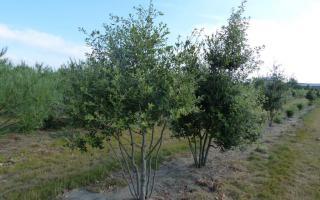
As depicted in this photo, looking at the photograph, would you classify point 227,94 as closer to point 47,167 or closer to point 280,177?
point 280,177

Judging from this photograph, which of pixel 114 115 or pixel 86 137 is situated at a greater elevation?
pixel 114 115

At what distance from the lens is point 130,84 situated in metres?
5.44

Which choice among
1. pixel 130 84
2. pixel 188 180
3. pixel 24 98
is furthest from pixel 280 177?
pixel 24 98

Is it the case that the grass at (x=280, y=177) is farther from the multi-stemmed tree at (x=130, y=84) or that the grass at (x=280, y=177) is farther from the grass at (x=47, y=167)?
the multi-stemmed tree at (x=130, y=84)

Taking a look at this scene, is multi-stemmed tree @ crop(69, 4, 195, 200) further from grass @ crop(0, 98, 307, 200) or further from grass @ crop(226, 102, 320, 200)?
grass @ crop(226, 102, 320, 200)

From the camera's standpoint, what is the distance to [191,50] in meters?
5.98

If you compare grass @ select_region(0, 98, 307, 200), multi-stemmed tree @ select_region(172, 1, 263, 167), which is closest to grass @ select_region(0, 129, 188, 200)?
grass @ select_region(0, 98, 307, 200)

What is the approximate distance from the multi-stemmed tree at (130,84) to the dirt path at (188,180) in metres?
1.62

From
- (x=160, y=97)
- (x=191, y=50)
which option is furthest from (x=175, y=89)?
(x=191, y=50)

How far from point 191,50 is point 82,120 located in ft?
6.83

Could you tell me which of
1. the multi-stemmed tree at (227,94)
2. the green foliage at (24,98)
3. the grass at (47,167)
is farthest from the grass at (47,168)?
the multi-stemmed tree at (227,94)

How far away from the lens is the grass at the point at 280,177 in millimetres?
7379

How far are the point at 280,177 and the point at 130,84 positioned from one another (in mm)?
5062

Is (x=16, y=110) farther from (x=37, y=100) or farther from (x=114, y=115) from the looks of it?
(x=114, y=115)
